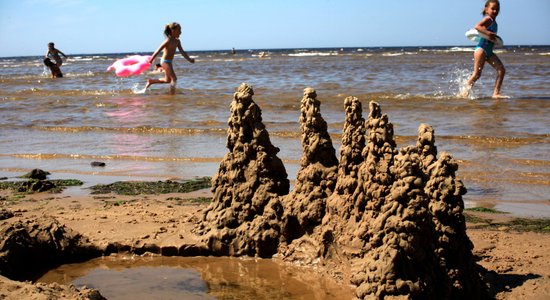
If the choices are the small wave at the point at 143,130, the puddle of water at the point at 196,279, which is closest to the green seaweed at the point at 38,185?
the puddle of water at the point at 196,279

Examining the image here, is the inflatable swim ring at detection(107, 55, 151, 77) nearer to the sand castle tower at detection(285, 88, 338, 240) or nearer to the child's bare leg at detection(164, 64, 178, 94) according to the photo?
the child's bare leg at detection(164, 64, 178, 94)

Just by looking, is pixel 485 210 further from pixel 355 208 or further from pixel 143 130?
pixel 143 130

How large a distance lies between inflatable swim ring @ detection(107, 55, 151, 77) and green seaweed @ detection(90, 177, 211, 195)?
10324 millimetres

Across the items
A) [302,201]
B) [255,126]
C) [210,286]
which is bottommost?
[210,286]

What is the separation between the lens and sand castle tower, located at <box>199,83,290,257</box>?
15.6 ft

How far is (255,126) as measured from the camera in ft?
16.1

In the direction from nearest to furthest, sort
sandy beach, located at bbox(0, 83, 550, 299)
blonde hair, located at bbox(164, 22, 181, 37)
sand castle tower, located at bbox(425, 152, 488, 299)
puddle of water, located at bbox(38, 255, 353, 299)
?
sandy beach, located at bbox(0, 83, 550, 299)
sand castle tower, located at bbox(425, 152, 488, 299)
puddle of water, located at bbox(38, 255, 353, 299)
blonde hair, located at bbox(164, 22, 181, 37)

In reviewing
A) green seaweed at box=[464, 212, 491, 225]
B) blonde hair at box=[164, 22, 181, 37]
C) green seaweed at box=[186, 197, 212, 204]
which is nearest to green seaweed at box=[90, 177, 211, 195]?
green seaweed at box=[186, 197, 212, 204]

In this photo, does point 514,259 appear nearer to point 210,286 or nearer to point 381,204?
point 381,204

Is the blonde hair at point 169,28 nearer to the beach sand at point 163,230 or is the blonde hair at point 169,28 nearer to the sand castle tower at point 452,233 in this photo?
the beach sand at point 163,230

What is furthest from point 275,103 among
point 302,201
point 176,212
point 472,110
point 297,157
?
point 302,201

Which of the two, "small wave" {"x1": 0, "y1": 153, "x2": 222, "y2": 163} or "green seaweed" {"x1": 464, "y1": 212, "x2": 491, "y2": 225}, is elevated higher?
"green seaweed" {"x1": 464, "y1": 212, "x2": 491, "y2": 225}

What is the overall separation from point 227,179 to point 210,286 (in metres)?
0.89

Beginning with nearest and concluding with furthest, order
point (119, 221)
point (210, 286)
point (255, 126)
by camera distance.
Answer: point (210, 286) < point (255, 126) < point (119, 221)
